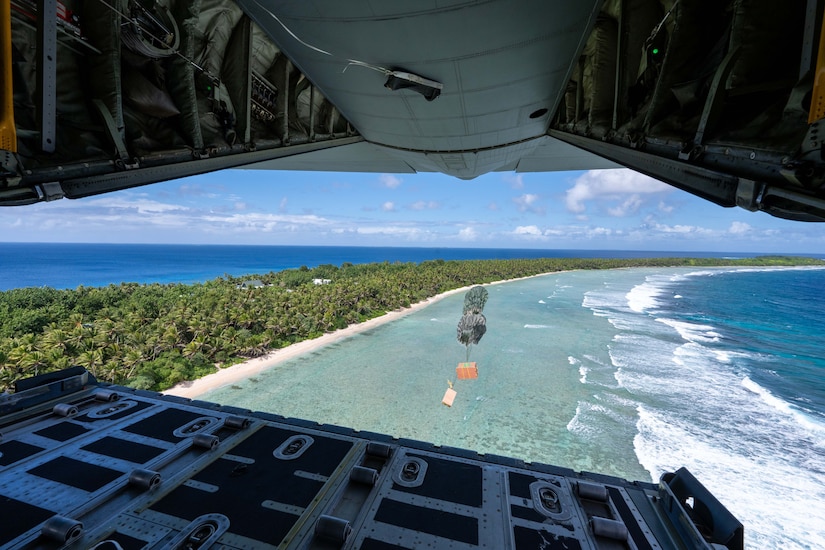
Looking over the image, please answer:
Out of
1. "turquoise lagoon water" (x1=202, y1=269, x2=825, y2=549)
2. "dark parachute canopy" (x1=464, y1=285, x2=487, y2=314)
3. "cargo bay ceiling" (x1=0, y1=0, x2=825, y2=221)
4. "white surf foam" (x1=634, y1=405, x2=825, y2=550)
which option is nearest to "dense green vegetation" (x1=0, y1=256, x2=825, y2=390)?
"turquoise lagoon water" (x1=202, y1=269, x2=825, y2=549)

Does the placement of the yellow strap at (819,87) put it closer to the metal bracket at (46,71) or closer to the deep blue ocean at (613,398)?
the metal bracket at (46,71)

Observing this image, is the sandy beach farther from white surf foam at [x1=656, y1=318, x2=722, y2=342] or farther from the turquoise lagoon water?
white surf foam at [x1=656, y1=318, x2=722, y2=342]

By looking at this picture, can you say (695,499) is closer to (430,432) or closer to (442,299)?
(430,432)

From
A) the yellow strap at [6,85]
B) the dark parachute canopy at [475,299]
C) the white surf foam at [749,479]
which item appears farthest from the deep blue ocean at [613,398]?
the yellow strap at [6,85]

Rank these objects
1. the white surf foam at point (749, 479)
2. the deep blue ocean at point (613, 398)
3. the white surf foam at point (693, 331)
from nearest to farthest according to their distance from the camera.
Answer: the white surf foam at point (749, 479) → the deep blue ocean at point (613, 398) → the white surf foam at point (693, 331)

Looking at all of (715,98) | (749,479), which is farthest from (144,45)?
(749,479)

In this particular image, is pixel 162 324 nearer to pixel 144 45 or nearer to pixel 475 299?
pixel 475 299
